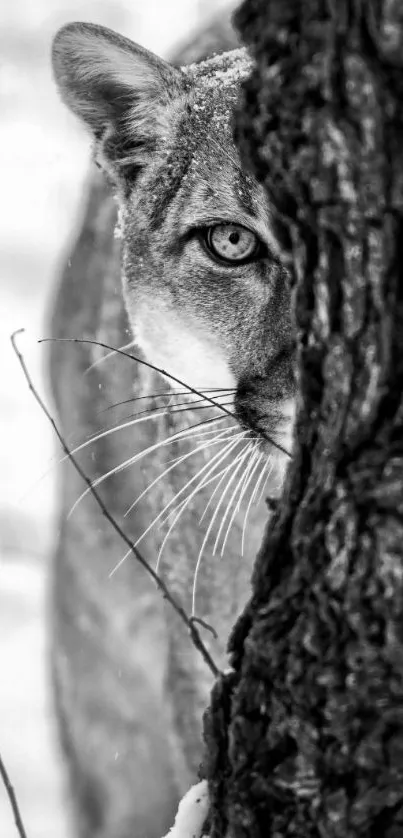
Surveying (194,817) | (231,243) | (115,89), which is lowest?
(194,817)

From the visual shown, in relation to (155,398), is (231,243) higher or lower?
higher

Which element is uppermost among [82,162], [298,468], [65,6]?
[65,6]

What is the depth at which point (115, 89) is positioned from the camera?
8.08 ft

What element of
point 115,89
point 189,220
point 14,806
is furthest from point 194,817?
point 115,89

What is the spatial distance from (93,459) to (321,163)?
8.35ft

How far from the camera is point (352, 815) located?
94 centimetres

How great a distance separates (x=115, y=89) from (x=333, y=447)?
1.77 meters

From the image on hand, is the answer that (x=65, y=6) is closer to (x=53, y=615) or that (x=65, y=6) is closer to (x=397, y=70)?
(x=53, y=615)

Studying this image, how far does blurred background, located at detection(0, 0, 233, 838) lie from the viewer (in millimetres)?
4105

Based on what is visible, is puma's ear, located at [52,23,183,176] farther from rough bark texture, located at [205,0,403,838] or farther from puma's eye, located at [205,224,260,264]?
rough bark texture, located at [205,0,403,838]

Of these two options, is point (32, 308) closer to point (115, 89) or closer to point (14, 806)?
point (115, 89)

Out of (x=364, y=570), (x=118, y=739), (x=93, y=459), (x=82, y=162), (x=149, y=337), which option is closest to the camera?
(x=364, y=570)

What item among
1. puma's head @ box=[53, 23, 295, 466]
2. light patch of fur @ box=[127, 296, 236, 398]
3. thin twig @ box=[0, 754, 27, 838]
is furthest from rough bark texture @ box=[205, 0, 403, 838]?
light patch of fur @ box=[127, 296, 236, 398]

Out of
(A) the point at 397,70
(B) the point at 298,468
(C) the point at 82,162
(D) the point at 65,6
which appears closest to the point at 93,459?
(B) the point at 298,468
